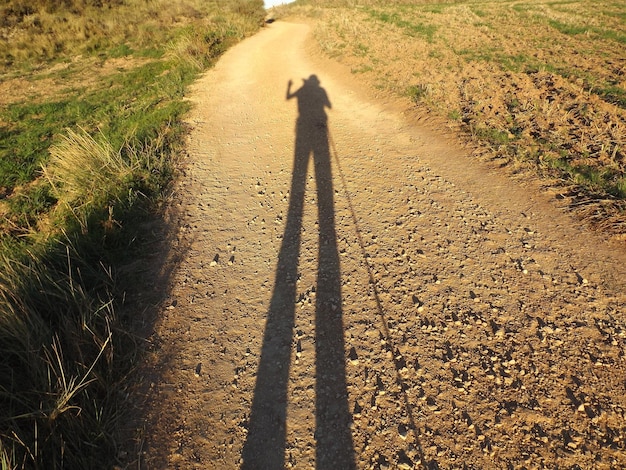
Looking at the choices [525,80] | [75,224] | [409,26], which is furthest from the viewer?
[409,26]

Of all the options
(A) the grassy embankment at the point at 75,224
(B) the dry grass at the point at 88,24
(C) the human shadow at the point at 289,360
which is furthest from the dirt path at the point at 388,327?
(B) the dry grass at the point at 88,24

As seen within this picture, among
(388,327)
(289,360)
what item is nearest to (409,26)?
(388,327)

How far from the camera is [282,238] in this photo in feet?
16.6

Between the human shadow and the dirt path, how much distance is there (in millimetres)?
17

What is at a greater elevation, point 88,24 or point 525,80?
point 88,24

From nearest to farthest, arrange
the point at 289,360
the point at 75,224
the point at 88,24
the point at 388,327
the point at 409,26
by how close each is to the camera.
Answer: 1. the point at 289,360
2. the point at 388,327
3. the point at 75,224
4. the point at 409,26
5. the point at 88,24

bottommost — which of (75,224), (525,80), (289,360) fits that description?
(289,360)

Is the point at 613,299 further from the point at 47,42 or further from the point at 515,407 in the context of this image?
the point at 47,42

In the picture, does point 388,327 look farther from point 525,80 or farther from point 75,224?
point 525,80

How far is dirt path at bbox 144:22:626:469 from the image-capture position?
284cm

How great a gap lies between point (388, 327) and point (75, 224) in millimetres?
4805

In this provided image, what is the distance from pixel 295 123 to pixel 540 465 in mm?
7782

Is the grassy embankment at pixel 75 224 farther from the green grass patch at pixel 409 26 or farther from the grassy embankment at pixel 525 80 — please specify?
the green grass patch at pixel 409 26

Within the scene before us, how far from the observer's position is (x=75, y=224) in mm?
5238
